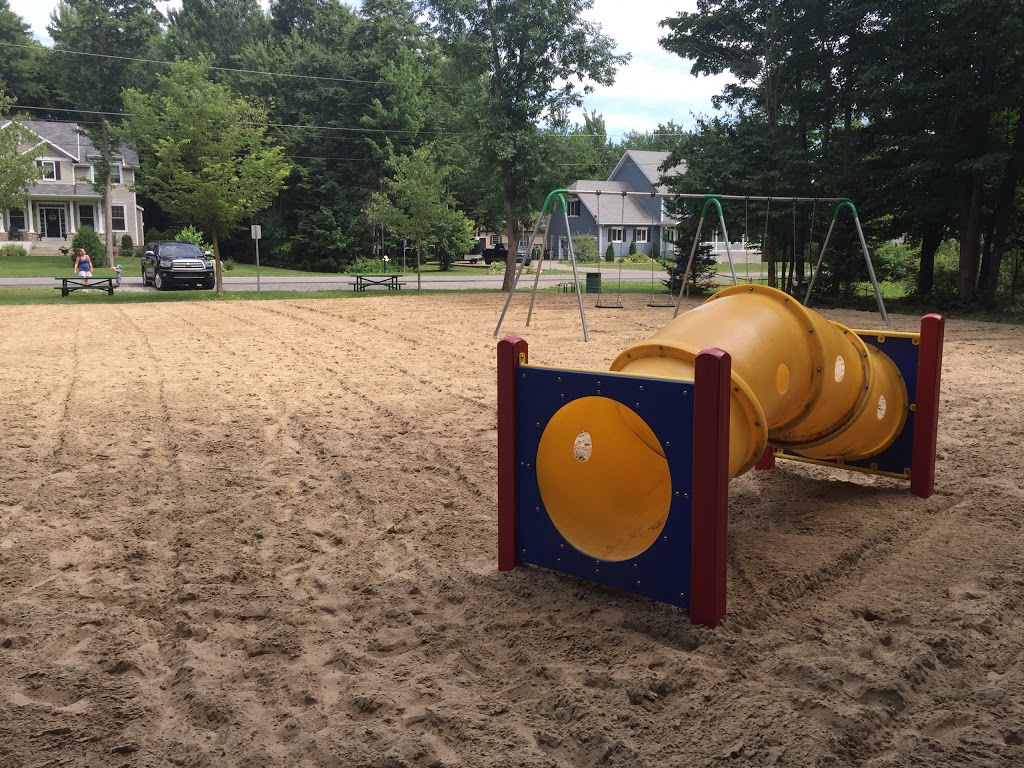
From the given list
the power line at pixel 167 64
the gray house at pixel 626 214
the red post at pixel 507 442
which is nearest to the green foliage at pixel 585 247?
the gray house at pixel 626 214

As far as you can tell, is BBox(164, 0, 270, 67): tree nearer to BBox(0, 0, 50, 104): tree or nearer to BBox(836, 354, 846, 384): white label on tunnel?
BBox(0, 0, 50, 104): tree

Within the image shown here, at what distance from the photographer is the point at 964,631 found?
12.4 ft

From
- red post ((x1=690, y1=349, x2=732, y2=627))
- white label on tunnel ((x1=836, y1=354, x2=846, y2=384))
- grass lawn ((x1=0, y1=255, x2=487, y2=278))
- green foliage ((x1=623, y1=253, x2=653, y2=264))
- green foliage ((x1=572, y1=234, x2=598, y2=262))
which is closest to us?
red post ((x1=690, y1=349, x2=732, y2=627))

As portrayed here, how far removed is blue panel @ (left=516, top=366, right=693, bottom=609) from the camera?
3836 mm

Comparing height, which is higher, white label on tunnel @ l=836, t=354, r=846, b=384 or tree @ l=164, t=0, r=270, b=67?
tree @ l=164, t=0, r=270, b=67

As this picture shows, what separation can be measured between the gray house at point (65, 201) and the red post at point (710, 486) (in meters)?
53.6

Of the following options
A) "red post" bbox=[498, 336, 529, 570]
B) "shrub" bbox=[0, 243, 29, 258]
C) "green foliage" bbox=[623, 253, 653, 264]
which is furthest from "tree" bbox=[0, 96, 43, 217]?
"green foliage" bbox=[623, 253, 653, 264]

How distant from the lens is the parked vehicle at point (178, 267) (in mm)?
29188

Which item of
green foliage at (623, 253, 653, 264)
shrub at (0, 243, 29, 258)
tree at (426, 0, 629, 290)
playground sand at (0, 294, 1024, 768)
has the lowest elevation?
playground sand at (0, 294, 1024, 768)

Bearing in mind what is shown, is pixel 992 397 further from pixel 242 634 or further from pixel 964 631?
pixel 242 634

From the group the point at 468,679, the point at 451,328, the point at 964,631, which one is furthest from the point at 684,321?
the point at 451,328

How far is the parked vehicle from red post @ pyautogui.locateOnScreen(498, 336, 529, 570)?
27467 mm

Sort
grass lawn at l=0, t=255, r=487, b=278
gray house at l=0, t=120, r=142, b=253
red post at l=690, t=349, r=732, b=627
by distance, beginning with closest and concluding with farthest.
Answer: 1. red post at l=690, t=349, r=732, b=627
2. grass lawn at l=0, t=255, r=487, b=278
3. gray house at l=0, t=120, r=142, b=253

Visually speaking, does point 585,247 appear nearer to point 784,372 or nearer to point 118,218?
point 118,218
